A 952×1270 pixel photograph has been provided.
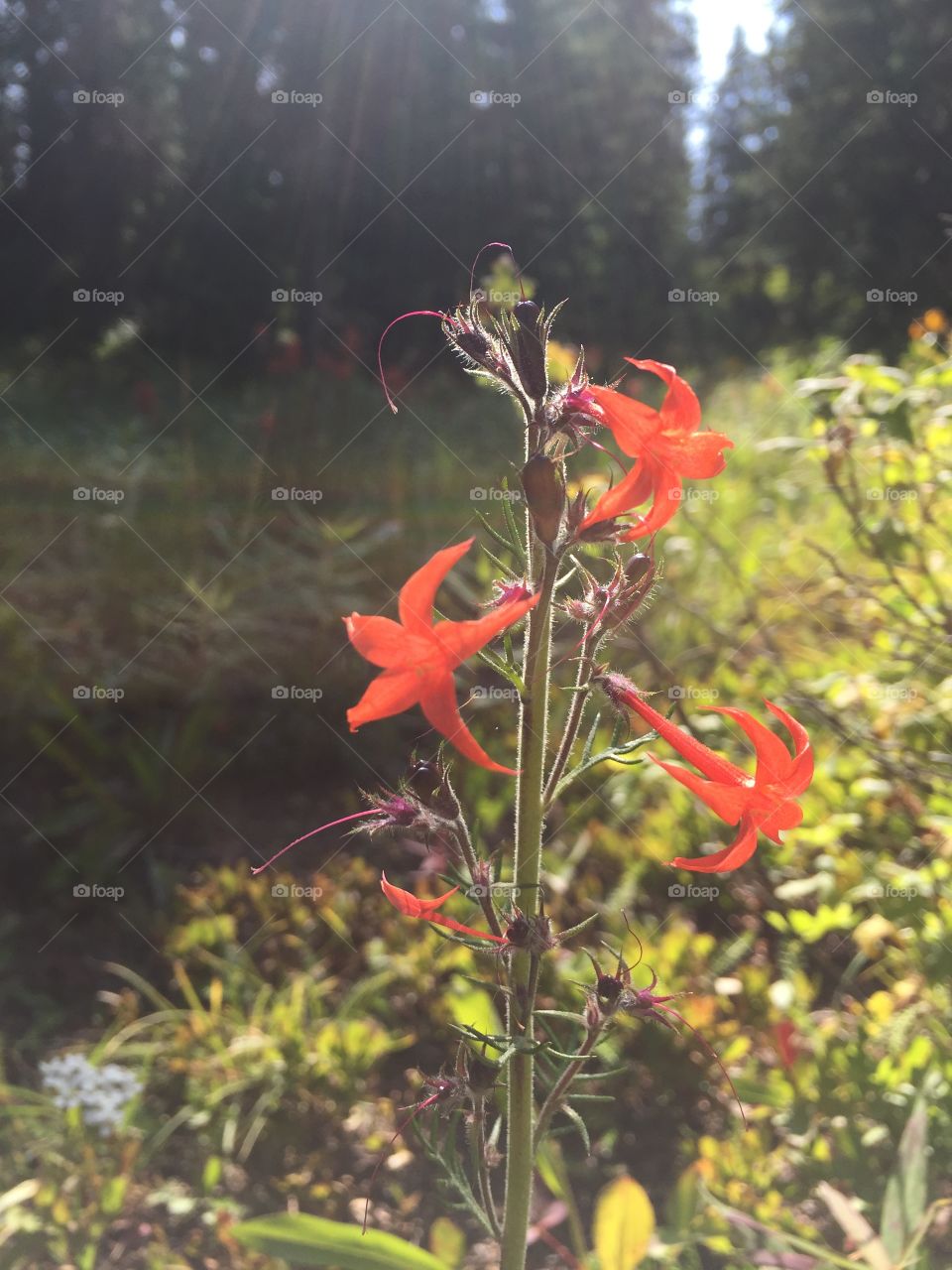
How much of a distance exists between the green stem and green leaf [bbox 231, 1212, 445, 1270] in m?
0.21

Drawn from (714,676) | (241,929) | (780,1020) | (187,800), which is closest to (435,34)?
(714,676)

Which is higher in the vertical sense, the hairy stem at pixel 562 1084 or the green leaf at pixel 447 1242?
the hairy stem at pixel 562 1084

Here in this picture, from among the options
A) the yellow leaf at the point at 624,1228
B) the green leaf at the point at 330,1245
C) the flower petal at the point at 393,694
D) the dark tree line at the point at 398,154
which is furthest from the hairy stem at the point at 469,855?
the dark tree line at the point at 398,154

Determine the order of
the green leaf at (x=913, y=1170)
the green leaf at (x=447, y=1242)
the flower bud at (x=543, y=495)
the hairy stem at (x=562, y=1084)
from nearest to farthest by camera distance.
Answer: the flower bud at (x=543, y=495), the hairy stem at (x=562, y=1084), the green leaf at (x=913, y=1170), the green leaf at (x=447, y=1242)

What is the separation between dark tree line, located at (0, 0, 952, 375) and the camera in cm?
355

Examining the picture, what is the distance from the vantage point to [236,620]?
351 centimetres

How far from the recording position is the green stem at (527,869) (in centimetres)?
91

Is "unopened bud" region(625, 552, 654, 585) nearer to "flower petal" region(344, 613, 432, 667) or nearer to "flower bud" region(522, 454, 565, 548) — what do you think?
"flower bud" region(522, 454, 565, 548)

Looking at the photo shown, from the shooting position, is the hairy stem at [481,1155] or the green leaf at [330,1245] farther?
the green leaf at [330,1245]

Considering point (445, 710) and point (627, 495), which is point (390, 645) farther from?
point (627, 495)

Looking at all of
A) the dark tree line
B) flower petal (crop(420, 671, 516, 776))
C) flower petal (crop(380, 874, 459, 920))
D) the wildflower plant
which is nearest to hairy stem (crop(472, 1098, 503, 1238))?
the wildflower plant

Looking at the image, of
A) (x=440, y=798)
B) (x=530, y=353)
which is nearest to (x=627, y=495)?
(x=530, y=353)

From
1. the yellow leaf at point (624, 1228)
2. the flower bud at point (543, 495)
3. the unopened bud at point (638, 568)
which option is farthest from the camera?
the yellow leaf at point (624, 1228)

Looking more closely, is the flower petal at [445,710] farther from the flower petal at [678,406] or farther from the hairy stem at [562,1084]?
the hairy stem at [562,1084]
